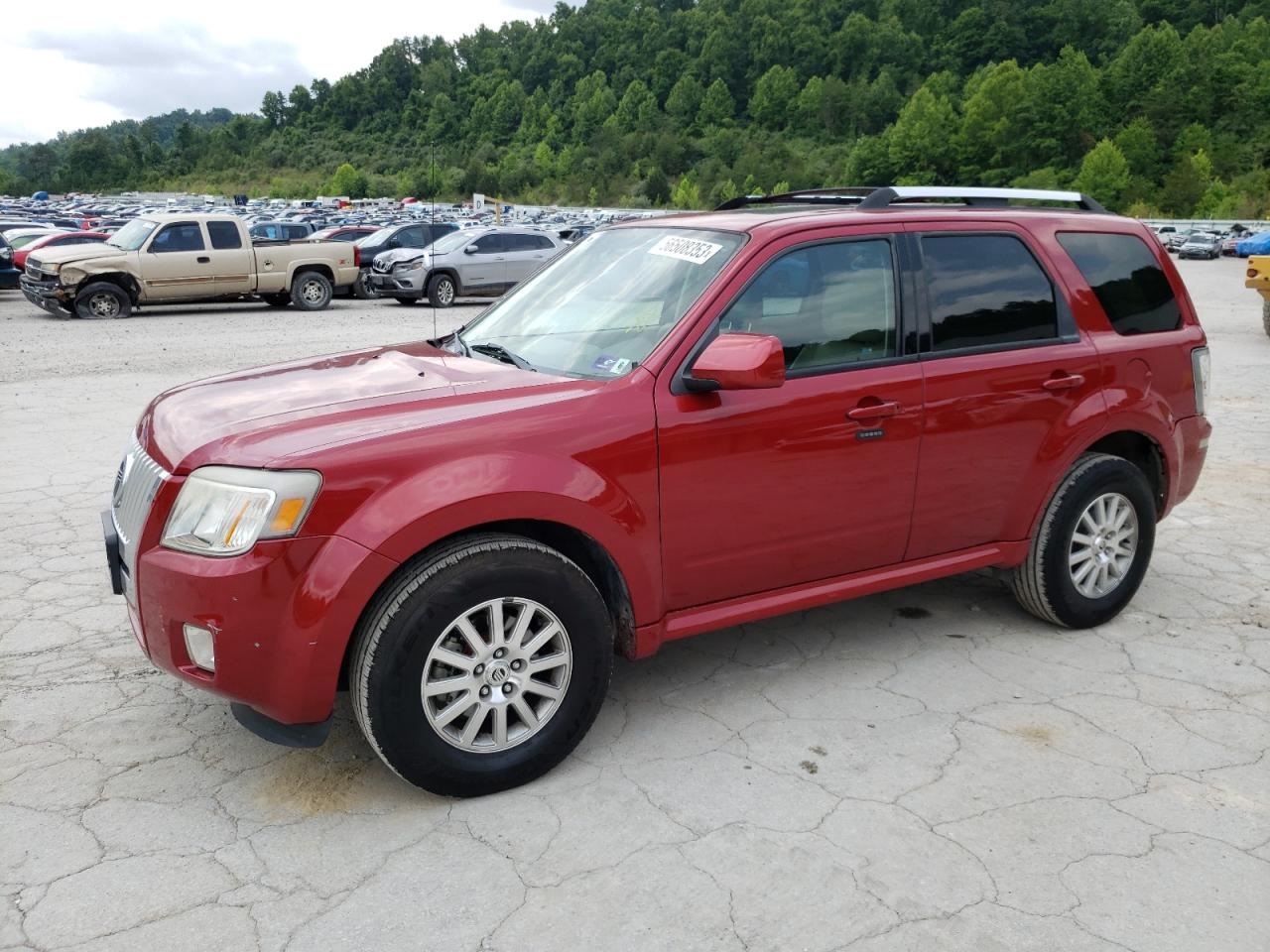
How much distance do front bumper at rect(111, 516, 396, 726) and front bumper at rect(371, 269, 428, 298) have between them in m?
18.2

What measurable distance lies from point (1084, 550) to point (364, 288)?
18963 millimetres

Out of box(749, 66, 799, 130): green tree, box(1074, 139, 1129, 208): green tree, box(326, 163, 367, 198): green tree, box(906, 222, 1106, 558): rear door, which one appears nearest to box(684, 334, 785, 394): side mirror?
box(906, 222, 1106, 558): rear door

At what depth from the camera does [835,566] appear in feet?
12.7

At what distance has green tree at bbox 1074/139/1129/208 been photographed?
330ft

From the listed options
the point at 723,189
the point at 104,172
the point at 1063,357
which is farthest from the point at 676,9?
the point at 1063,357

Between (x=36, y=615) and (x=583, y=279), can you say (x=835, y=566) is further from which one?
(x=36, y=615)

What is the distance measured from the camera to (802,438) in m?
3.64

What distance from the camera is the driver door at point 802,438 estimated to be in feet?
11.4

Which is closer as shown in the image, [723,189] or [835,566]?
[835,566]

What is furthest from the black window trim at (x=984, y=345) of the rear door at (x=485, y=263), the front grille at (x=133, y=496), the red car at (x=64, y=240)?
the red car at (x=64, y=240)

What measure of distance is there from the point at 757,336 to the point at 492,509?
981mm

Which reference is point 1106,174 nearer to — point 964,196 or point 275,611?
point 964,196

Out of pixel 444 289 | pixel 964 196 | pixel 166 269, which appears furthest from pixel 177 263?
pixel 964 196

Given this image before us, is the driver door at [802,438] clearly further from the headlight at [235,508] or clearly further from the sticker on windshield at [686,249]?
the headlight at [235,508]
